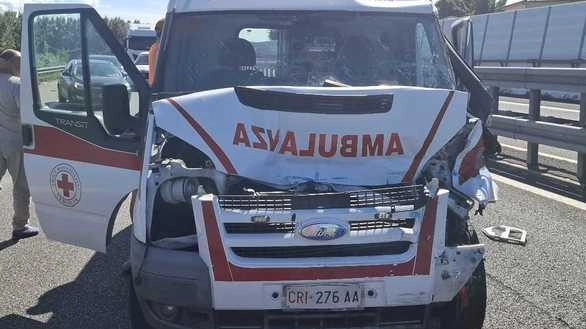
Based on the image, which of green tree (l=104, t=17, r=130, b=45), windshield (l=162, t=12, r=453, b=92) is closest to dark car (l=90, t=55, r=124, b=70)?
green tree (l=104, t=17, r=130, b=45)

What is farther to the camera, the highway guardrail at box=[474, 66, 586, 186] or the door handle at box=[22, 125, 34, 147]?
the highway guardrail at box=[474, 66, 586, 186]

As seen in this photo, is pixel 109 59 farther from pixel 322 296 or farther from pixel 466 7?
pixel 466 7

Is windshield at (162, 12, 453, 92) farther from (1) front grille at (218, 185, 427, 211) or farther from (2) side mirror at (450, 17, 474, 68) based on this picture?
(1) front grille at (218, 185, 427, 211)

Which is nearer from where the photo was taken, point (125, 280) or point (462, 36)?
point (125, 280)

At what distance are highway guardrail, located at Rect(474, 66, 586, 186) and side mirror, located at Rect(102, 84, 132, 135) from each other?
4.38m

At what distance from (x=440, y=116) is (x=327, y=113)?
620 millimetres

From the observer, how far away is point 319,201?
331 cm

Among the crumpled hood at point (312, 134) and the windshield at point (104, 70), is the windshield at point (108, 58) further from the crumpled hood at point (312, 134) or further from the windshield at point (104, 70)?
the crumpled hood at point (312, 134)

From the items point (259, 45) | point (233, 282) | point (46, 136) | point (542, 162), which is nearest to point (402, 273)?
point (233, 282)

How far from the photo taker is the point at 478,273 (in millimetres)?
3635

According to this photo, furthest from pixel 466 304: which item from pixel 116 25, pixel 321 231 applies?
pixel 116 25

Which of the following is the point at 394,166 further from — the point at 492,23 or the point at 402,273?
the point at 492,23

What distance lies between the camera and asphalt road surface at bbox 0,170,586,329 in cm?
441

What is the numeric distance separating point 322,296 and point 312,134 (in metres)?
0.86
